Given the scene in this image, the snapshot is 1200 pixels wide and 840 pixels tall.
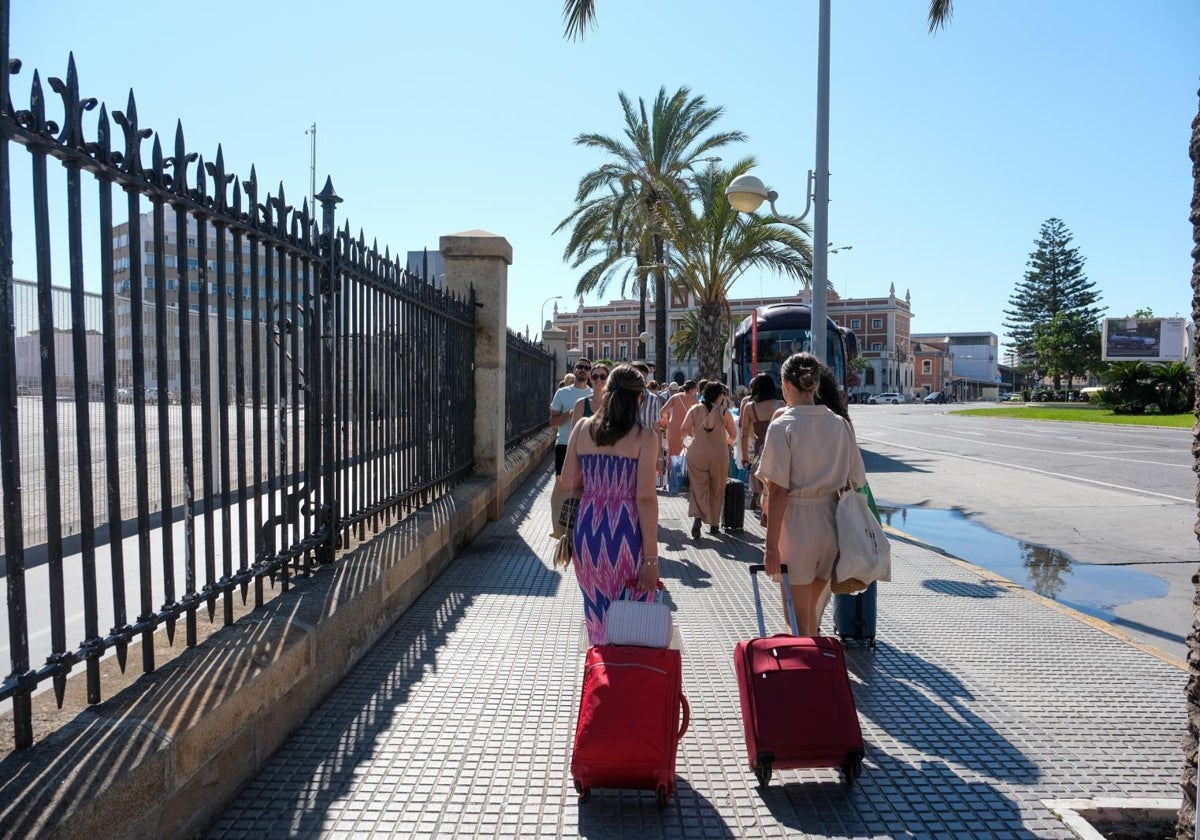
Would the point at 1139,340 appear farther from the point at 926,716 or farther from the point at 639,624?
the point at 639,624

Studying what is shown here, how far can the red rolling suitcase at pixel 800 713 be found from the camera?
3.40 metres

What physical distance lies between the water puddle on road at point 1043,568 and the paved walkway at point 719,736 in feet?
2.76

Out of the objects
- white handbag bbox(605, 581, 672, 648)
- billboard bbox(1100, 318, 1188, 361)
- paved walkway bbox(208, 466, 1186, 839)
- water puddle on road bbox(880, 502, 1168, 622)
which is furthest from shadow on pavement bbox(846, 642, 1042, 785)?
billboard bbox(1100, 318, 1188, 361)

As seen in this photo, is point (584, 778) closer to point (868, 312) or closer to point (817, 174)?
point (817, 174)

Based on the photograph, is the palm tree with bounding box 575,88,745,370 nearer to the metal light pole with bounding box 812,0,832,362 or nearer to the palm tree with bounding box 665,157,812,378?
the palm tree with bounding box 665,157,812,378

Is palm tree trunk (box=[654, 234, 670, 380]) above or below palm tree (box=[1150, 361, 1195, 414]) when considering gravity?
above

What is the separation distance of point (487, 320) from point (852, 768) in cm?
667

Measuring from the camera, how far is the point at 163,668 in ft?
10.7

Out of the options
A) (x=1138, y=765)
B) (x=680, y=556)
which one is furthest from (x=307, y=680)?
(x=680, y=556)

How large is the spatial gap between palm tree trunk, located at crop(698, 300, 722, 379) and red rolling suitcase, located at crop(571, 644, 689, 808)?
63.5ft

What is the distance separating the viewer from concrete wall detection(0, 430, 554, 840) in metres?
2.40

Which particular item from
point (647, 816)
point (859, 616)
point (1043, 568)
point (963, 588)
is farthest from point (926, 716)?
point (1043, 568)

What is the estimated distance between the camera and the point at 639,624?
3486 millimetres

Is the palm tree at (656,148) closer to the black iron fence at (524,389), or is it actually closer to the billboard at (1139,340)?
the black iron fence at (524,389)
